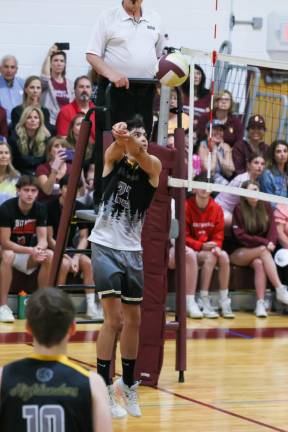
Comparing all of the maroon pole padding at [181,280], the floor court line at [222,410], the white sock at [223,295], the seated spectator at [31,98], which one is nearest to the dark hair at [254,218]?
the white sock at [223,295]

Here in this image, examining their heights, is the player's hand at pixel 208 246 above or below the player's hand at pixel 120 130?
below

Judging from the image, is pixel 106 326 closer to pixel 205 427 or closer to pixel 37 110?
pixel 205 427

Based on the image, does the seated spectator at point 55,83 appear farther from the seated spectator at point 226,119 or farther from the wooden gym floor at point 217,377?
the wooden gym floor at point 217,377

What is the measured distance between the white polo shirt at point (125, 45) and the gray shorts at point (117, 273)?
1581mm

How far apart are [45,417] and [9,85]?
34.3 feet

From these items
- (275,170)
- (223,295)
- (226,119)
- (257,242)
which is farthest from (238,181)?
(223,295)

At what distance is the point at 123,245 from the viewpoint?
7148 millimetres

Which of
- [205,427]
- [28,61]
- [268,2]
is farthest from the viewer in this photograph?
[268,2]

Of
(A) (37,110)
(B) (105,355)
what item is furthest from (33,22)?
(B) (105,355)

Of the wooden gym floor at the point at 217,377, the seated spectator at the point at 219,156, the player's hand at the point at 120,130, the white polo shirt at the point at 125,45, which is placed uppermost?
the white polo shirt at the point at 125,45

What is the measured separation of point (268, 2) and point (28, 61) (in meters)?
3.78

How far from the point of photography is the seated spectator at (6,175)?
11719mm

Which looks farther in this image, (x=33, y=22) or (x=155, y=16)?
(x=33, y=22)

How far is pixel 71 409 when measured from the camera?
3504 millimetres
